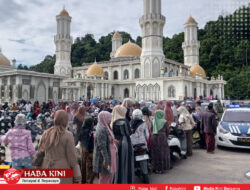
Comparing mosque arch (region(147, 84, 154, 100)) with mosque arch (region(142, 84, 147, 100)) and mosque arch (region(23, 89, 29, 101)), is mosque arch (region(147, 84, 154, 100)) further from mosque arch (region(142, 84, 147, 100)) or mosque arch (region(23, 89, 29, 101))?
mosque arch (region(23, 89, 29, 101))

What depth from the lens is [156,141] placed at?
571 cm

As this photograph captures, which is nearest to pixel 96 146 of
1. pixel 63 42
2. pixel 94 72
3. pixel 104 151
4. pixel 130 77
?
pixel 104 151

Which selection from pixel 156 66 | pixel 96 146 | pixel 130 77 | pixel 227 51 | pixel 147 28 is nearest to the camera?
pixel 96 146

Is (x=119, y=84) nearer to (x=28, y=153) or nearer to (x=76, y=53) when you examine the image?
(x=76, y=53)

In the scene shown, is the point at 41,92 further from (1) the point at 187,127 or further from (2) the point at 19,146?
(2) the point at 19,146

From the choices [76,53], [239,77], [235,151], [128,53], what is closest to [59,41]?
[128,53]

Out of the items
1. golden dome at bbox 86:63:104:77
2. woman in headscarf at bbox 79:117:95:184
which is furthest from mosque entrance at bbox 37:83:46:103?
golden dome at bbox 86:63:104:77

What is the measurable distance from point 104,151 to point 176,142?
316cm

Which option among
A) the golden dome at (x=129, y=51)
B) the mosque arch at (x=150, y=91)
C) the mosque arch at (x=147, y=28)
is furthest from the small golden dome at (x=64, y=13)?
the mosque arch at (x=150, y=91)

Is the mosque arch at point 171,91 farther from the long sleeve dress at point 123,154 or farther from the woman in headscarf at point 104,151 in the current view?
the woman in headscarf at point 104,151

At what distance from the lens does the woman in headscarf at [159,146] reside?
5.68 metres

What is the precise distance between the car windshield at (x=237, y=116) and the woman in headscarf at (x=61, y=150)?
23.3 feet

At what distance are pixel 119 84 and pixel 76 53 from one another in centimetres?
3249

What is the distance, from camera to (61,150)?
3227 millimetres
